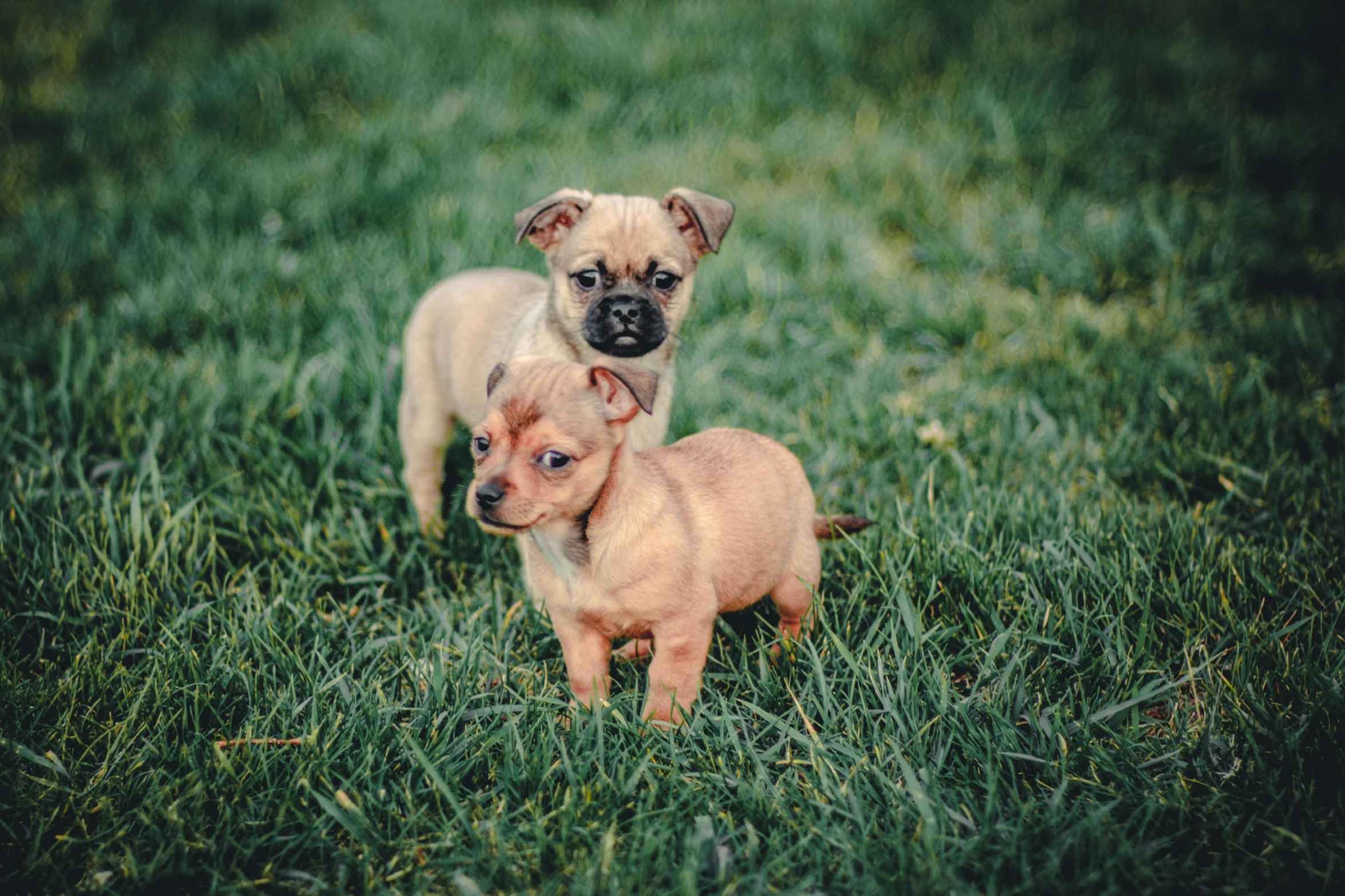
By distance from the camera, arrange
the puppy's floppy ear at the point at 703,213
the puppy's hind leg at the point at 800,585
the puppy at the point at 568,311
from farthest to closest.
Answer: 1. the puppy's floppy ear at the point at 703,213
2. the puppy at the point at 568,311
3. the puppy's hind leg at the point at 800,585

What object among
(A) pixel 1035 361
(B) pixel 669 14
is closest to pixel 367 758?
(A) pixel 1035 361

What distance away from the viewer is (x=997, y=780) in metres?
2.32

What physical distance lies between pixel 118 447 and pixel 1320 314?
Answer: 19.1ft

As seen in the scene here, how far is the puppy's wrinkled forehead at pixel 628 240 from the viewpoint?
3.34m

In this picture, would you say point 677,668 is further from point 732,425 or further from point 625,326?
point 732,425

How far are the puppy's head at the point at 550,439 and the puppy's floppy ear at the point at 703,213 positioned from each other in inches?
48.0

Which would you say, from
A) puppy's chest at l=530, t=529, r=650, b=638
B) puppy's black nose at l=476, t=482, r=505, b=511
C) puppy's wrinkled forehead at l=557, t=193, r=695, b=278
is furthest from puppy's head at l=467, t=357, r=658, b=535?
puppy's wrinkled forehead at l=557, t=193, r=695, b=278

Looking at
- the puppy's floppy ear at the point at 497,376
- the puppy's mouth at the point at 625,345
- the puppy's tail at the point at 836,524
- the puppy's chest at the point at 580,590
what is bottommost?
the puppy's tail at the point at 836,524

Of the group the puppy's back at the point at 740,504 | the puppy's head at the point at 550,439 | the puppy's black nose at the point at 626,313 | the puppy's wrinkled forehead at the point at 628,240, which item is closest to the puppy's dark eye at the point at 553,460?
the puppy's head at the point at 550,439

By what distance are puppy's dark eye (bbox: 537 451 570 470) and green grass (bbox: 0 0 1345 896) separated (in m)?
0.76

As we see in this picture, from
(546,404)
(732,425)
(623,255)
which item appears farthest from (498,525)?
(732,425)

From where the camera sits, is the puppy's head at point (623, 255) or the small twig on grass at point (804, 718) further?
the puppy's head at point (623, 255)

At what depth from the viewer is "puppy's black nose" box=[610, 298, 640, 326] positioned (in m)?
3.11

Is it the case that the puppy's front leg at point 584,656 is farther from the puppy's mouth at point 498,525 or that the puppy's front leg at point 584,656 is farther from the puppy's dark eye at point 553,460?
the puppy's dark eye at point 553,460
